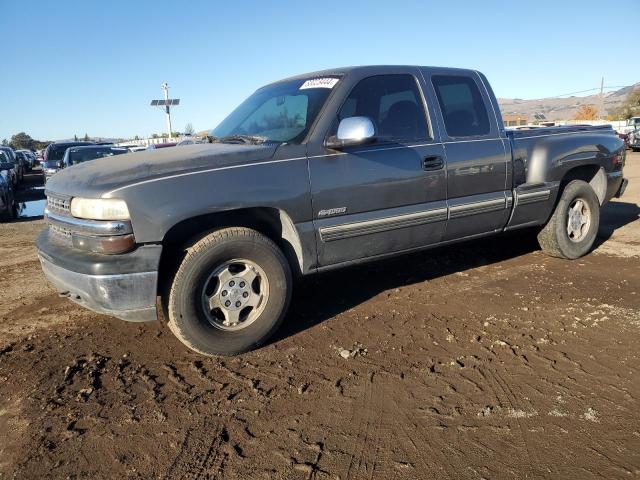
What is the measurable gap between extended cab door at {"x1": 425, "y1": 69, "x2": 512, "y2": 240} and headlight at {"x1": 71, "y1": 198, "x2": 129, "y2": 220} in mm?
2647

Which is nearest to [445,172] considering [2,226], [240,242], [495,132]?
[495,132]

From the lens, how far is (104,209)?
3.06m

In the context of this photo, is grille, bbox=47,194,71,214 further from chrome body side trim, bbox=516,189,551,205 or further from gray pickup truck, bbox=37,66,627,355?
chrome body side trim, bbox=516,189,551,205

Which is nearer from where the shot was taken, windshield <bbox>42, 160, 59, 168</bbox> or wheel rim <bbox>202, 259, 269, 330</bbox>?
wheel rim <bbox>202, 259, 269, 330</bbox>

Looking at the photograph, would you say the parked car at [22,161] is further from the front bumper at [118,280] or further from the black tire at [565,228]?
the black tire at [565,228]

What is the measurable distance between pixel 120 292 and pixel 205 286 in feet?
1.74

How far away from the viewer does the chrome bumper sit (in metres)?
3.07

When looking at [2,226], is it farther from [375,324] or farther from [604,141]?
[604,141]

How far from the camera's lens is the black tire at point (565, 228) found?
5363mm

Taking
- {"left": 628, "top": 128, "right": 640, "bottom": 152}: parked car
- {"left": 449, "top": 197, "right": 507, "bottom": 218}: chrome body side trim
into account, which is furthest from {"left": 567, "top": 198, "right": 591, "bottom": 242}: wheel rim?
{"left": 628, "top": 128, "right": 640, "bottom": 152}: parked car

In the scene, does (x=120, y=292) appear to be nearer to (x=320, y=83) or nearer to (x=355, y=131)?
(x=355, y=131)

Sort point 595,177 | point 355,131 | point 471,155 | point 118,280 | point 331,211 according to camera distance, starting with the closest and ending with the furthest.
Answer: point 118,280
point 355,131
point 331,211
point 471,155
point 595,177

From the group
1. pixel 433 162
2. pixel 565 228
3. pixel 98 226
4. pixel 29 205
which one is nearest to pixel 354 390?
pixel 98 226

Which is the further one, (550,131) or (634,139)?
(634,139)
